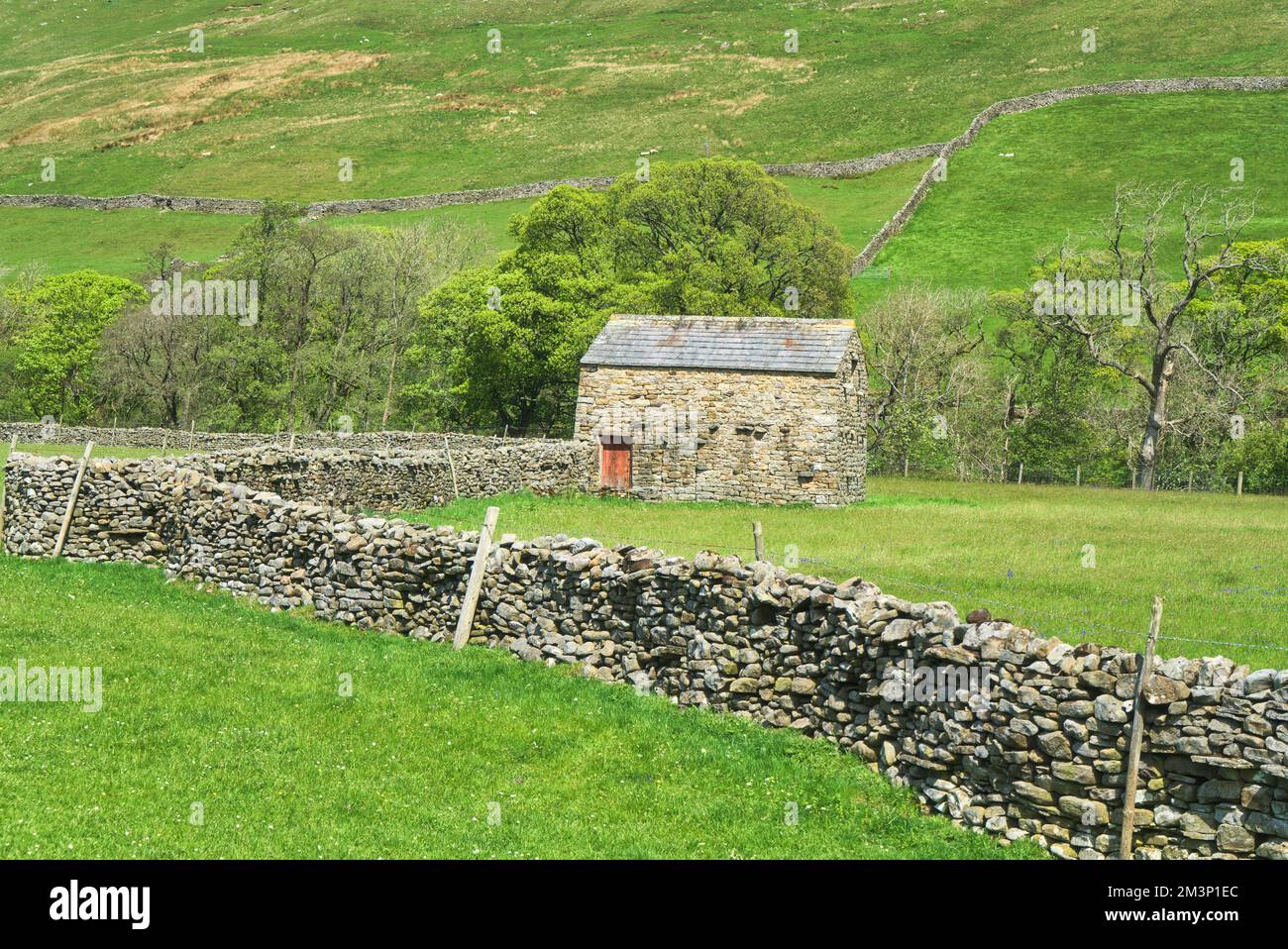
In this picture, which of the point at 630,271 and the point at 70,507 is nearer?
the point at 70,507

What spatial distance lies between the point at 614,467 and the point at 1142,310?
2704 cm

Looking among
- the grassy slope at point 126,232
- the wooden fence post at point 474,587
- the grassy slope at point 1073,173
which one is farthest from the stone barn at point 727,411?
the grassy slope at point 126,232

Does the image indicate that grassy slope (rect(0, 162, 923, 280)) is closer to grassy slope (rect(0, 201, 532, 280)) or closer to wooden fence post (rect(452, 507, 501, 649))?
grassy slope (rect(0, 201, 532, 280))

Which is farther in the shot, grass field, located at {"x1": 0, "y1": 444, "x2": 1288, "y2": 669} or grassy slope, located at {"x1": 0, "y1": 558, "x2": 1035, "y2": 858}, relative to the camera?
grass field, located at {"x1": 0, "y1": 444, "x2": 1288, "y2": 669}

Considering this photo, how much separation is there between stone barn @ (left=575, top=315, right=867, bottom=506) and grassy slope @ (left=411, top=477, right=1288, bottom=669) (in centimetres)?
171

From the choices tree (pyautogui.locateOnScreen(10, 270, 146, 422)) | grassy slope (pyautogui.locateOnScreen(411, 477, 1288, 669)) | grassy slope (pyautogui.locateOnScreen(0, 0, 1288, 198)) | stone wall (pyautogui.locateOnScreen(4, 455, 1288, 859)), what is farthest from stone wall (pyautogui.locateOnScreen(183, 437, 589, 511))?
grassy slope (pyautogui.locateOnScreen(0, 0, 1288, 198))

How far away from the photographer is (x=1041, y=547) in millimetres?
21828

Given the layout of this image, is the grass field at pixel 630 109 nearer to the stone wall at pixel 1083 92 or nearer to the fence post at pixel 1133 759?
the stone wall at pixel 1083 92

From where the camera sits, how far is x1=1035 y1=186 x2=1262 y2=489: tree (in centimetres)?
4319

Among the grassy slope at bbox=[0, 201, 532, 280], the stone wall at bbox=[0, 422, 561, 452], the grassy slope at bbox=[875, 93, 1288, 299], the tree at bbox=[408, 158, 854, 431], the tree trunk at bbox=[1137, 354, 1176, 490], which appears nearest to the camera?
the stone wall at bbox=[0, 422, 561, 452]

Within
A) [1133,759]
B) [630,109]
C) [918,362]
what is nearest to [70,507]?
[1133,759]

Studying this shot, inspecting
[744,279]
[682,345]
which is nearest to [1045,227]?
[744,279]

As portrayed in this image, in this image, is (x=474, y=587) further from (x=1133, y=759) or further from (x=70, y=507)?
(x=70, y=507)
